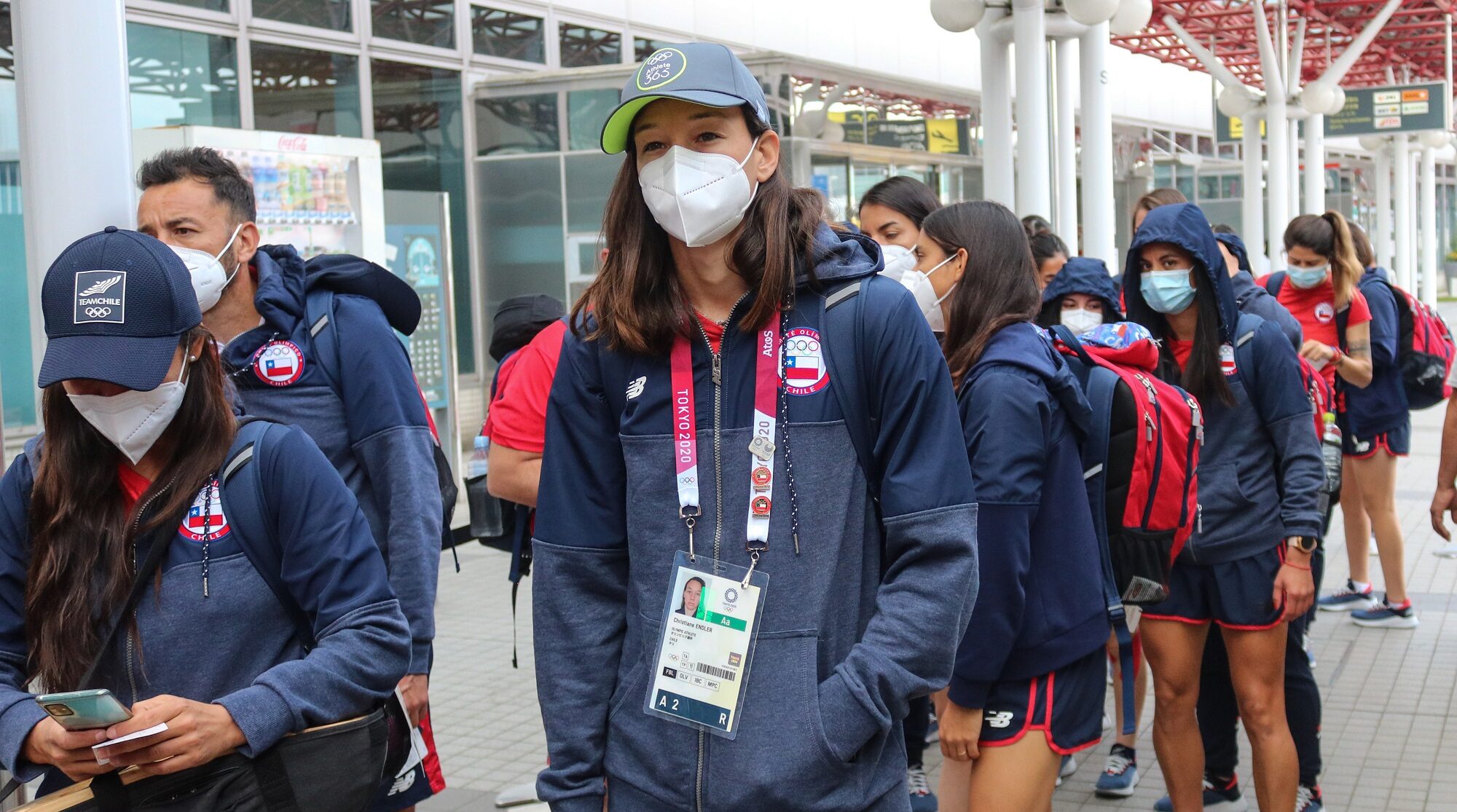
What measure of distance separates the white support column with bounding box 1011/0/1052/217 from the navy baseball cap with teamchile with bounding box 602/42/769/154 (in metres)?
7.63

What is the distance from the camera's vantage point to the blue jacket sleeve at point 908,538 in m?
2.19

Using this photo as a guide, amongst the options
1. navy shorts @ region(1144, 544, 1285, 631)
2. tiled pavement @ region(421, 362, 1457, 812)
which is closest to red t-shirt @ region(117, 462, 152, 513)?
navy shorts @ region(1144, 544, 1285, 631)

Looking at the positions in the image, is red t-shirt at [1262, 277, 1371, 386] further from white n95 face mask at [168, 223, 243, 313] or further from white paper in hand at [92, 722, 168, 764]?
white paper in hand at [92, 722, 168, 764]

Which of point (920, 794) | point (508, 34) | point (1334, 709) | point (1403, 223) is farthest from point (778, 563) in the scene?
point (1403, 223)

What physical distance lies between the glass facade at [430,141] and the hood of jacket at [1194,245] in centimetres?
1117

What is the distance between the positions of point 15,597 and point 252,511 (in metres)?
0.42

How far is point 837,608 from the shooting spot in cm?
228

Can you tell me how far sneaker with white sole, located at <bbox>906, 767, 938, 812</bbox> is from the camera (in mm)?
5211

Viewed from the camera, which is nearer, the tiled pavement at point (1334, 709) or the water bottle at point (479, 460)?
the water bottle at point (479, 460)

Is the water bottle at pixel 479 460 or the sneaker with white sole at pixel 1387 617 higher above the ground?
the water bottle at pixel 479 460

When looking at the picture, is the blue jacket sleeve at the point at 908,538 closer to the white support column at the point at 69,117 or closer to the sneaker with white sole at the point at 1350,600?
the white support column at the point at 69,117

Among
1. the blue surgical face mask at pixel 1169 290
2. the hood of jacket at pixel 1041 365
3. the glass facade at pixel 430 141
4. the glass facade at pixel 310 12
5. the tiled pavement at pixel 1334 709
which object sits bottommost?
the tiled pavement at pixel 1334 709

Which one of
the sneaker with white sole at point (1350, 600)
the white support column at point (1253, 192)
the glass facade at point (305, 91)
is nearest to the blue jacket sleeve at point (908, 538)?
the sneaker with white sole at point (1350, 600)

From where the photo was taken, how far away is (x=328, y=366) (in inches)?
133
